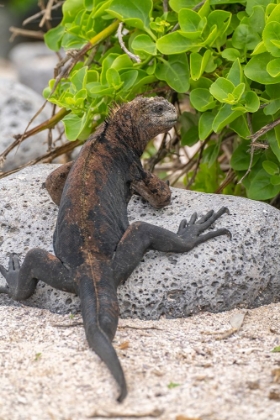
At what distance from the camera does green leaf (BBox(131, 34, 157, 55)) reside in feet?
13.2

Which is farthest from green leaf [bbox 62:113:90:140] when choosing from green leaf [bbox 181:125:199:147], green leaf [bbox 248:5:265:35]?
green leaf [bbox 248:5:265:35]

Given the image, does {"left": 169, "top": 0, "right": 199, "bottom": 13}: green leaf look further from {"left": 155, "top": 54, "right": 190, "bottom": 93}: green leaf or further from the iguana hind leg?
the iguana hind leg

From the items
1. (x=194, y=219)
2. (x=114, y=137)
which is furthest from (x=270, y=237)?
(x=114, y=137)

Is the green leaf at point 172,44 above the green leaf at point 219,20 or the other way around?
the other way around

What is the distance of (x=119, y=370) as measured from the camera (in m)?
2.77

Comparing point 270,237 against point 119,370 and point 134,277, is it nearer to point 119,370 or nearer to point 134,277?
point 134,277

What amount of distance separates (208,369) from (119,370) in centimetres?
44

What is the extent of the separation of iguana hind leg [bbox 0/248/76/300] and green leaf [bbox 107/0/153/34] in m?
1.56

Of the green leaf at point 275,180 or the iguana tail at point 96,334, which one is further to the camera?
the green leaf at point 275,180

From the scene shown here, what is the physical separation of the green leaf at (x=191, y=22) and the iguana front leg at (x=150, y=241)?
1137 mm

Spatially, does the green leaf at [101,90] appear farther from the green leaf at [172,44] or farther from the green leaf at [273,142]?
the green leaf at [273,142]

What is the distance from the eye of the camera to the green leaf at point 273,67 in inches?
144

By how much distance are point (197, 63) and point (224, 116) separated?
1.25 feet

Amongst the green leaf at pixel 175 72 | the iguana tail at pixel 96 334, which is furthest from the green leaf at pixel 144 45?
the iguana tail at pixel 96 334
